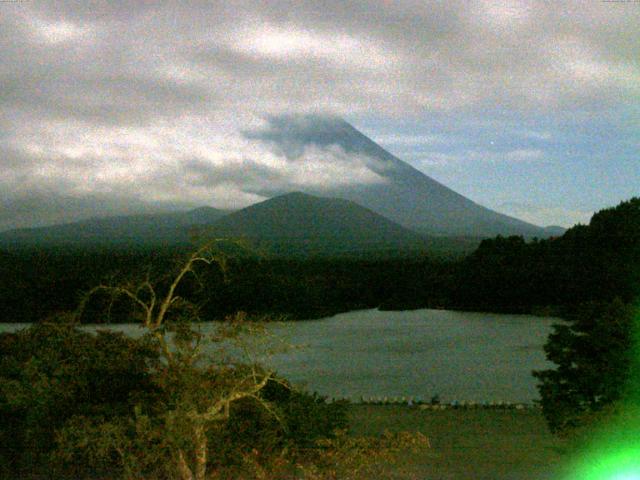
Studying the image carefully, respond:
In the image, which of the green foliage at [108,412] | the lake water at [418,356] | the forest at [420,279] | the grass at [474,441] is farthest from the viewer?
the forest at [420,279]

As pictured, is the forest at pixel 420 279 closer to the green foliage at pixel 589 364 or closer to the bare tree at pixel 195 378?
the green foliage at pixel 589 364

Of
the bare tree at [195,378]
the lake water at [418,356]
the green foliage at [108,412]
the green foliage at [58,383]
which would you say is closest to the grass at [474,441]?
the lake water at [418,356]

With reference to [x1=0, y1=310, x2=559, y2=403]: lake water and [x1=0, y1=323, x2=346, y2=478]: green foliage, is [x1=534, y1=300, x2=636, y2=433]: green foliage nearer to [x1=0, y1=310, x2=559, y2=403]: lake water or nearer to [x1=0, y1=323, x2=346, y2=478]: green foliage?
[x1=0, y1=323, x2=346, y2=478]: green foliage

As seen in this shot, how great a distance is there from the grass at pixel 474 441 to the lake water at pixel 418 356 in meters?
1.10

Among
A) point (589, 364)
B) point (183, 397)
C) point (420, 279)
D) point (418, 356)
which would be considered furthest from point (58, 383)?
point (420, 279)

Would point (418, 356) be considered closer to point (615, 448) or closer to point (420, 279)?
point (615, 448)

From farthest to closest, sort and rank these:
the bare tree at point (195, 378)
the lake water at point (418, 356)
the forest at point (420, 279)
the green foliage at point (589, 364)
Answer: the forest at point (420, 279) < the lake water at point (418, 356) < the green foliage at point (589, 364) < the bare tree at point (195, 378)

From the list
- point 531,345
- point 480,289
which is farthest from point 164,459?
point 480,289

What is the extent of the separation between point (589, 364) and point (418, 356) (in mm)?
8241

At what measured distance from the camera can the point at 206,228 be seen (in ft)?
17.3

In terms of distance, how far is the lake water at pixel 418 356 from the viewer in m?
11.9

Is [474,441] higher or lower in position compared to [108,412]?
lower

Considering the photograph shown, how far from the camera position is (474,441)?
8.35 m

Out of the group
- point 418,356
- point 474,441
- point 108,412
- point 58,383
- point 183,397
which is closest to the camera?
point 183,397
